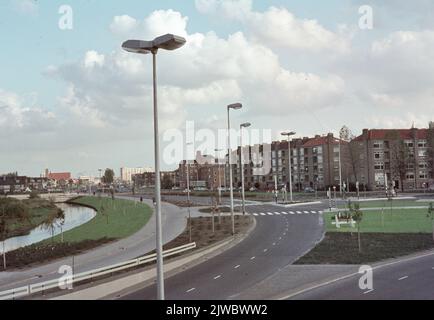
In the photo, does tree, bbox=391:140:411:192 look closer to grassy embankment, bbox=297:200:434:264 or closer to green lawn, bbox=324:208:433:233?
green lawn, bbox=324:208:433:233

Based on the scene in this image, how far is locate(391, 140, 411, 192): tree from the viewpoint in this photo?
4004 inches

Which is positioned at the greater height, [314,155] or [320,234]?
[314,155]

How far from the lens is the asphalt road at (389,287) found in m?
17.4

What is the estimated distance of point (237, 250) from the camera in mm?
30688

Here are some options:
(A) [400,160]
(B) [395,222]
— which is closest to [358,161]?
(A) [400,160]

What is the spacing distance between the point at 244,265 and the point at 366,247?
327 inches

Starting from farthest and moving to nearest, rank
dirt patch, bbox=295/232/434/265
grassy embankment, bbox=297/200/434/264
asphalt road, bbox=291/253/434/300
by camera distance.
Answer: grassy embankment, bbox=297/200/434/264 < dirt patch, bbox=295/232/434/265 < asphalt road, bbox=291/253/434/300

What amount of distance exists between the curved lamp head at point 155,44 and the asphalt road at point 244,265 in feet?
31.3

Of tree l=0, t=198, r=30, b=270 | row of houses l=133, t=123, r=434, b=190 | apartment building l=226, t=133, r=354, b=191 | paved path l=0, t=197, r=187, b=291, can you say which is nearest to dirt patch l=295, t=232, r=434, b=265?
paved path l=0, t=197, r=187, b=291

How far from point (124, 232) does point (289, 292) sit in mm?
31215

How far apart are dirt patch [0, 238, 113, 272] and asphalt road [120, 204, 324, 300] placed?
40.9 ft
